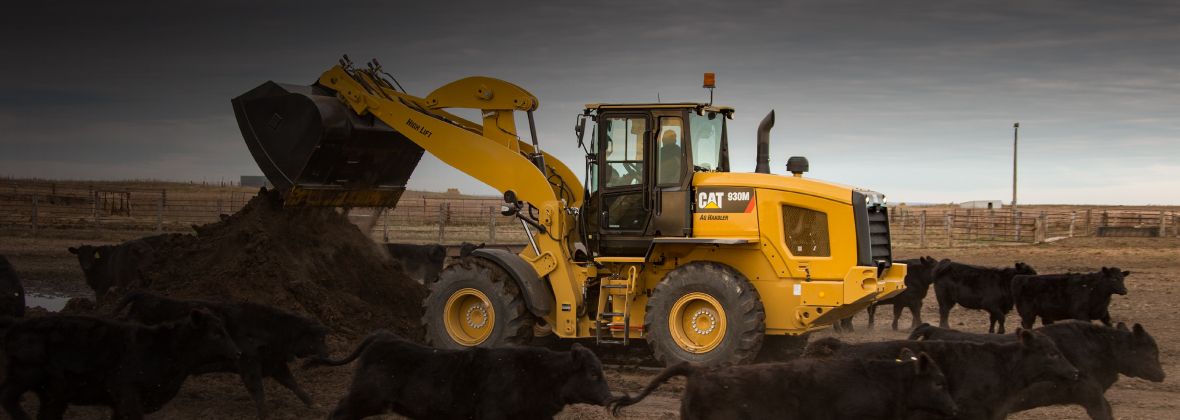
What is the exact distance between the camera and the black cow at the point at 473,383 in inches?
350

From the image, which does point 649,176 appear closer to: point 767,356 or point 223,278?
point 767,356

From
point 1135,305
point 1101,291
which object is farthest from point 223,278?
point 1135,305

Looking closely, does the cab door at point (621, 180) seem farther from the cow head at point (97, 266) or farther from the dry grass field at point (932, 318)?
the cow head at point (97, 266)

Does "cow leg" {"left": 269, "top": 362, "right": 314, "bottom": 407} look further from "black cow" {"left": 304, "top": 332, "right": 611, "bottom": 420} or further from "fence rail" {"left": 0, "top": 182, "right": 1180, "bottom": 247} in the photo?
"fence rail" {"left": 0, "top": 182, "right": 1180, "bottom": 247}

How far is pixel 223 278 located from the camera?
47.2ft

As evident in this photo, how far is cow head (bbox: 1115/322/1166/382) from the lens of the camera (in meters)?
10.8

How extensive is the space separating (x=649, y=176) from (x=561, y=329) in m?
2.09

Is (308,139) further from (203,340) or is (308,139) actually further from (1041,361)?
(1041,361)

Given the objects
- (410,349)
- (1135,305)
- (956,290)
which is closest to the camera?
(410,349)

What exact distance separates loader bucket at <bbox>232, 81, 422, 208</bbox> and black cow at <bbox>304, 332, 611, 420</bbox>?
18.6 ft

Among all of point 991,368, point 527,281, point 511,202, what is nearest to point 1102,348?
point 991,368

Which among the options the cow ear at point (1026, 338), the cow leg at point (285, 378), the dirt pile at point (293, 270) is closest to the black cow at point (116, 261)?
the dirt pile at point (293, 270)

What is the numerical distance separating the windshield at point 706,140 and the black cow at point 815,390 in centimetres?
497

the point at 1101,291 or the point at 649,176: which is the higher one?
the point at 649,176
